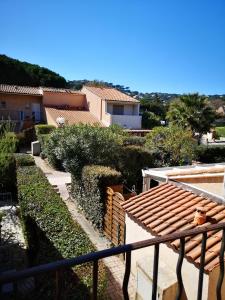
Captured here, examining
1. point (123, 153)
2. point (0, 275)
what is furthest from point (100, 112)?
point (0, 275)

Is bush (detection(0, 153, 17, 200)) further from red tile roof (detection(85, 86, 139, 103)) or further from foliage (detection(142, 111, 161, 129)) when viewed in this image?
foliage (detection(142, 111, 161, 129))

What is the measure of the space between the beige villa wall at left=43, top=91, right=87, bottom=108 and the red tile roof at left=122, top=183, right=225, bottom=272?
81.9 ft

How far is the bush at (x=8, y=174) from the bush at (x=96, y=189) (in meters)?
4.54

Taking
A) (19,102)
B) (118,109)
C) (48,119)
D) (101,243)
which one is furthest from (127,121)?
(101,243)

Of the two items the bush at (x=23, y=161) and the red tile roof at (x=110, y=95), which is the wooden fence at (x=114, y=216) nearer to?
the bush at (x=23, y=161)

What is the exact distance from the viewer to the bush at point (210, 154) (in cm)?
2503

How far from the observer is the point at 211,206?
27.4 ft

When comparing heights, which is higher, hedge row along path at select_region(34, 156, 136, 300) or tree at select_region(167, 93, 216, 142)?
tree at select_region(167, 93, 216, 142)

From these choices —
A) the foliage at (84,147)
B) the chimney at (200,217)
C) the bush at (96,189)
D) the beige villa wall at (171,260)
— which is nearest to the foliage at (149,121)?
the foliage at (84,147)

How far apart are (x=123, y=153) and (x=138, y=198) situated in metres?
7.65

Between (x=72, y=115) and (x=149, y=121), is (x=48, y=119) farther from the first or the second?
(x=149, y=121)

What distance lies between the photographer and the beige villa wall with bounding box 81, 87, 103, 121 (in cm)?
3189

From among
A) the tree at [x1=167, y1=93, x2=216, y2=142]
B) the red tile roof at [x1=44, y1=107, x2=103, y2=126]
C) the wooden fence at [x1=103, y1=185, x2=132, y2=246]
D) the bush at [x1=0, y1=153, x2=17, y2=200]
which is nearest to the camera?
the wooden fence at [x1=103, y1=185, x2=132, y2=246]

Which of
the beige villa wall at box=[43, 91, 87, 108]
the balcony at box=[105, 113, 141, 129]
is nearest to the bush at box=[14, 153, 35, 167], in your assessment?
the balcony at box=[105, 113, 141, 129]
